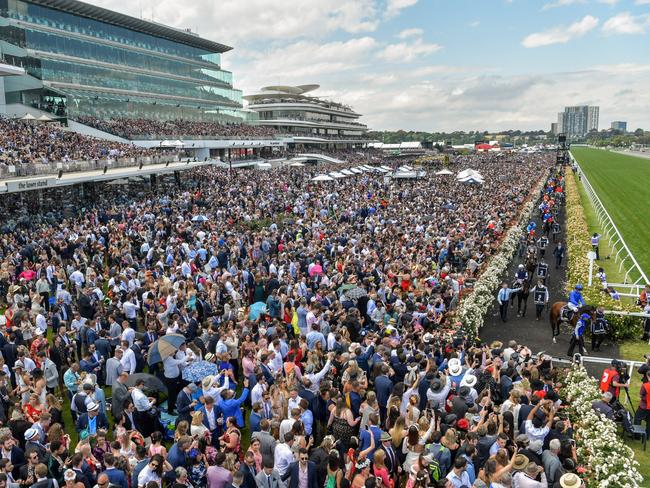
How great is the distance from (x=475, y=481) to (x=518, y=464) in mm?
530

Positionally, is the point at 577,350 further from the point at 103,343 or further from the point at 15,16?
the point at 15,16

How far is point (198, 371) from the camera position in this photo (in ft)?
25.7

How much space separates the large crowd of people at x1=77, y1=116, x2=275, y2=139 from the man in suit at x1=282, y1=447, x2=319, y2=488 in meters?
46.0

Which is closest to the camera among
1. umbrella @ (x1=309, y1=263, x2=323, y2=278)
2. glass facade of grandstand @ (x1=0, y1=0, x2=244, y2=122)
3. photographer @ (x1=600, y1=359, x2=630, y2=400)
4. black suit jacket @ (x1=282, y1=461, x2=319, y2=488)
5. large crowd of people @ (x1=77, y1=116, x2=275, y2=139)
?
black suit jacket @ (x1=282, y1=461, x2=319, y2=488)

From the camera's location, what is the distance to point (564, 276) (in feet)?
58.6

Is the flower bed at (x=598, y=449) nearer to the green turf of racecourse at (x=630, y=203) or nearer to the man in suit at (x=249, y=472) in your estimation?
the man in suit at (x=249, y=472)

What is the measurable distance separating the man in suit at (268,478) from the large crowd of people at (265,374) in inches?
0.6

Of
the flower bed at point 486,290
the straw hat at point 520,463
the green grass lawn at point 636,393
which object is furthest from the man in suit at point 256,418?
the flower bed at point 486,290

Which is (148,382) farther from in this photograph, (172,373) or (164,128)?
(164,128)

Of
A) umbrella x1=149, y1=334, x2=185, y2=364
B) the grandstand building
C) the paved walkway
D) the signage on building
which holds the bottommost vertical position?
the paved walkway

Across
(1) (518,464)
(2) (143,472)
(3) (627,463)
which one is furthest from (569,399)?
(2) (143,472)

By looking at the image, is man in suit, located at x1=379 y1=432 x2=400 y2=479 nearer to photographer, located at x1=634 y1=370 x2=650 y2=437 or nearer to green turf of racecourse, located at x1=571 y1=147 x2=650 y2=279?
photographer, located at x1=634 y1=370 x2=650 y2=437

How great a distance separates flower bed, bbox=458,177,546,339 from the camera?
39.1ft

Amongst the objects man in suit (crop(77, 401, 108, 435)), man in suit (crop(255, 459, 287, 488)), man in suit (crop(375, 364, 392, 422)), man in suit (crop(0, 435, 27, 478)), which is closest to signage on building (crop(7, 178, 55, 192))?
man in suit (crop(77, 401, 108, 435))
